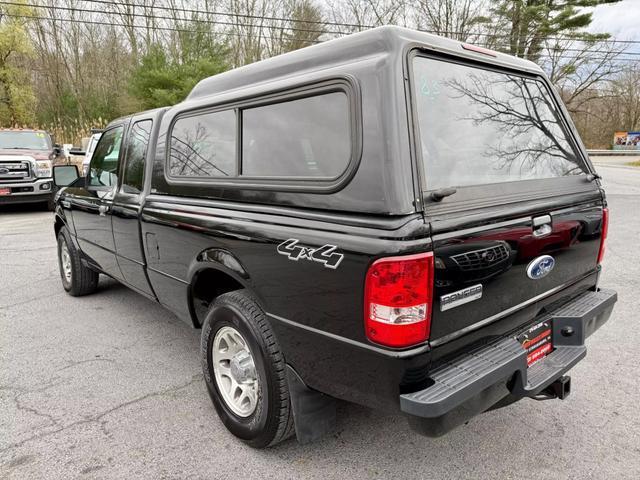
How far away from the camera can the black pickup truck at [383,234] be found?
183 cm

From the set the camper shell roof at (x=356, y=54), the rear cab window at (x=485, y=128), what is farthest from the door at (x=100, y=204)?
the rear cab window at (x=485, y=128)

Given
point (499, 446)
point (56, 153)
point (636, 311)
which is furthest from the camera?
point (56, 153)

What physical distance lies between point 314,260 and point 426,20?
3341 centimetres

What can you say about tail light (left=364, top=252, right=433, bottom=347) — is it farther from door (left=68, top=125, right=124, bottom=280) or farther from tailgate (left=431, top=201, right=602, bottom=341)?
door (left=68, top=125, right=124, bottom=280)

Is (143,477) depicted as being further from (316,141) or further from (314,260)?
(316,141)

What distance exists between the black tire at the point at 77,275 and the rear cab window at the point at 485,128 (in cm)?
429

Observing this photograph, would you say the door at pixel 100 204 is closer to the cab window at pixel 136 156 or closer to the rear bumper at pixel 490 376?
the cab window at pixel 136 156

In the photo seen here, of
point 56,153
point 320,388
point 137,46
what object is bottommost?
point 320,388

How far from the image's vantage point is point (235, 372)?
2594mm

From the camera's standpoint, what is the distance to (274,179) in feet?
7.72

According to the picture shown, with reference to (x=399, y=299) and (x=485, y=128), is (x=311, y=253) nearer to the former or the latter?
(x=399, y=299)

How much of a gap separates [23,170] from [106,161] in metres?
8.93

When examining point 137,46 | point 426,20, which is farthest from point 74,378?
point 426,20

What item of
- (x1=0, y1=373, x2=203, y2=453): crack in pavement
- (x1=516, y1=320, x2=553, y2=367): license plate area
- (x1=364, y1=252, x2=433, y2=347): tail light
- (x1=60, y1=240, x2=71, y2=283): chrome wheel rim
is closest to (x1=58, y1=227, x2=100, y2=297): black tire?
(x1=60, y1=240, x2=71, y2=283): chrome wheel rim
